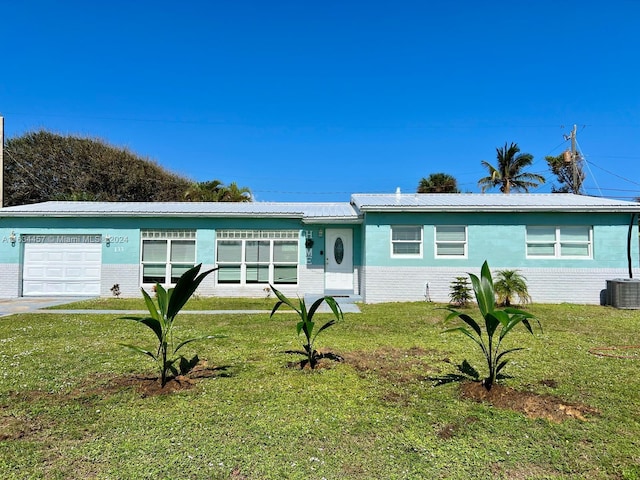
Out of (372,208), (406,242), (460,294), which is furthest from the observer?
(406,242)

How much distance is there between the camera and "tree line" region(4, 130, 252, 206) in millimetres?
27047

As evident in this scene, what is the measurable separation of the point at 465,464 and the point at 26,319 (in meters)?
10.4

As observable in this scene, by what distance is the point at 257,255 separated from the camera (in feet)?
47.2

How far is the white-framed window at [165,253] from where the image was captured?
47.0 ft

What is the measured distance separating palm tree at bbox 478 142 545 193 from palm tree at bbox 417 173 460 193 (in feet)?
9.68

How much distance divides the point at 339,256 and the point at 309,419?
35.3ft

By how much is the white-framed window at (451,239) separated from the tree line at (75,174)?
56.3 ft

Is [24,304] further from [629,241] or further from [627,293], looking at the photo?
[629,241]

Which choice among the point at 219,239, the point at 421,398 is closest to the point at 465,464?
the point at 421,398

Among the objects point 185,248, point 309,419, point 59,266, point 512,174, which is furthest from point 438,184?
point 309,419

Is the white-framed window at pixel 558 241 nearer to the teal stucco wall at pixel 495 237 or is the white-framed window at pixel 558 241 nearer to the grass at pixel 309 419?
Answer: the teal stucco wall at pixel 495 237

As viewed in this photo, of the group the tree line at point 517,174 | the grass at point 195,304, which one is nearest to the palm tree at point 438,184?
the tree line at point 517,174

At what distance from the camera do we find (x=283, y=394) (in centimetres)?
431

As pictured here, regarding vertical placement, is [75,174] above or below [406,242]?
above
